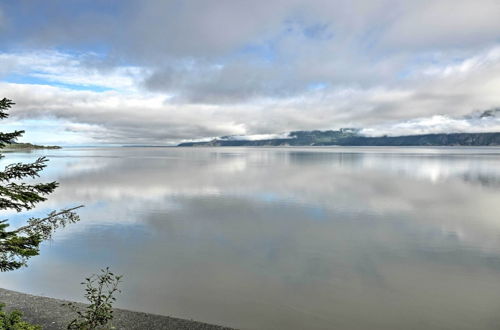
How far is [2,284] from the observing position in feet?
61.0

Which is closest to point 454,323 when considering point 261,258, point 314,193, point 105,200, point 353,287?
point 353,287

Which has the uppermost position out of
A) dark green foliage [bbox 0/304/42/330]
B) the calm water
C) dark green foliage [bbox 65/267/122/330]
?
dark green foliage [bbox 0/304/42/330]

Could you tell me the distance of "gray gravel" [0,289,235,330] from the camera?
44.9ft

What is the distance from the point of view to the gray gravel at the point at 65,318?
1370 cm

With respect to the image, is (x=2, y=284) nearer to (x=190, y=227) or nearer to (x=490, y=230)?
(x=190, y=227)

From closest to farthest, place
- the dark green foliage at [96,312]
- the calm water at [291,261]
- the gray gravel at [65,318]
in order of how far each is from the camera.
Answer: the dark green foliage at [96,312], the gray gravel at [65,318], the calm water at [291,261]

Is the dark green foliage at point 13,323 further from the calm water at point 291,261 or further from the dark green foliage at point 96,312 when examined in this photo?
the calm water at point 291,261

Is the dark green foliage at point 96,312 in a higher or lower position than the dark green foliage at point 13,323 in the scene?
lower

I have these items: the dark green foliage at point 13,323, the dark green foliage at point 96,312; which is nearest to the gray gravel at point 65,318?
the dark green foliage at point 96,312

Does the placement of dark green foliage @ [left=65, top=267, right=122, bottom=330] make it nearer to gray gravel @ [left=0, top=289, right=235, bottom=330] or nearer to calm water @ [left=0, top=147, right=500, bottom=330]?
gray gravel @ [left=0, top=289, right=235, bottom=330]

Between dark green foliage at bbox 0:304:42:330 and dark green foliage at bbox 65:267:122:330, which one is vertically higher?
dark green foliage at bbox 0:304:42:330

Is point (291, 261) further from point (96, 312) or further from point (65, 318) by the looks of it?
point (96, 312)

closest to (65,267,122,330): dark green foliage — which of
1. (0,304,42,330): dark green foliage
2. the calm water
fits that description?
(0,304,42,330): dark green foliage

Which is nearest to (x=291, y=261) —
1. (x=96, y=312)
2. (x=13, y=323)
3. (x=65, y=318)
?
(x=65, y=318)
